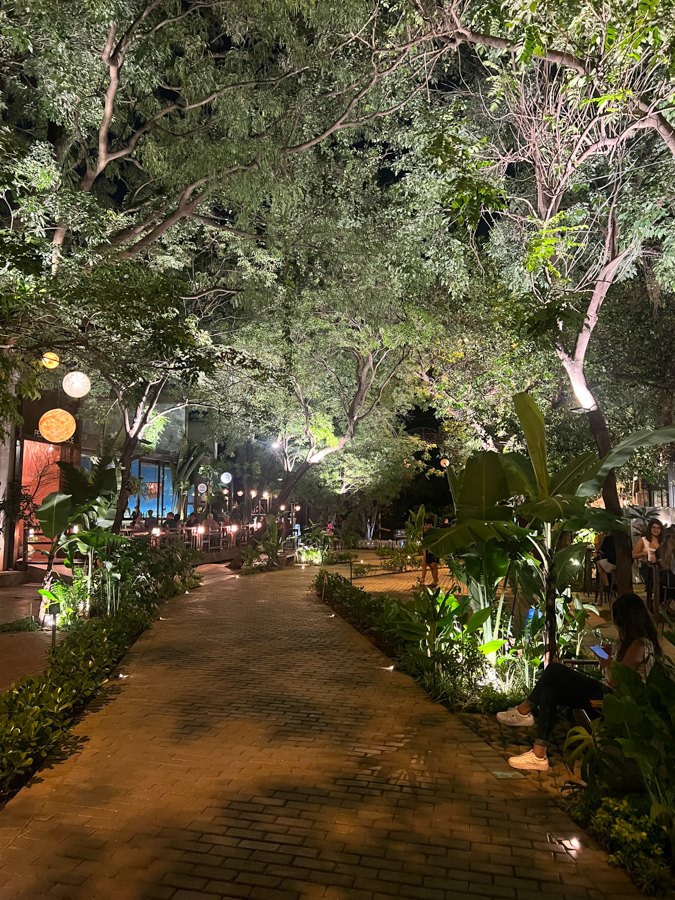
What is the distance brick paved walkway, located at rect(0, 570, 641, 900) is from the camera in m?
3.24

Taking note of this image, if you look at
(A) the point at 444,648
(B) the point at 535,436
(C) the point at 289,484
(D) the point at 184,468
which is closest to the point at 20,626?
(A) the point at 444,648

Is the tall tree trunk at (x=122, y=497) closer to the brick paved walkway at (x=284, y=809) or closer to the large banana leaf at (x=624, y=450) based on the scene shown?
the brick paved walkway at (x=284, y=809)

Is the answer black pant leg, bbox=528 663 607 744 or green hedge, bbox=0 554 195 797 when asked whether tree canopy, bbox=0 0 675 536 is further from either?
black pant leg, bbox=528 663 607 744

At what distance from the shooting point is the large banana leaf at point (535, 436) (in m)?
5.43

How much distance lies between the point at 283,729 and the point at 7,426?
1278 centimetres

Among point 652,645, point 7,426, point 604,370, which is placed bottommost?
point 652,645

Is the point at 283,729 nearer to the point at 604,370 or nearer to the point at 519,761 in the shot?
the point at 519,761

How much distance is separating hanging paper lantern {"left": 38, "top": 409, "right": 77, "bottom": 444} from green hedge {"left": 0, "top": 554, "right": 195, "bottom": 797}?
422 centimetres

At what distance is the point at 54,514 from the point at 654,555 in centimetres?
888

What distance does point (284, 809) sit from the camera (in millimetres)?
3973

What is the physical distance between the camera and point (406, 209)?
1266 cm

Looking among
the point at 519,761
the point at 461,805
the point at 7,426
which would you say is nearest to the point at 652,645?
the point at 519,761

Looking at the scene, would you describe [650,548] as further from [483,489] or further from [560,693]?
[560,693]

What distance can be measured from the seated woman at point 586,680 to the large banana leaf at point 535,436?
1256 millimetres
